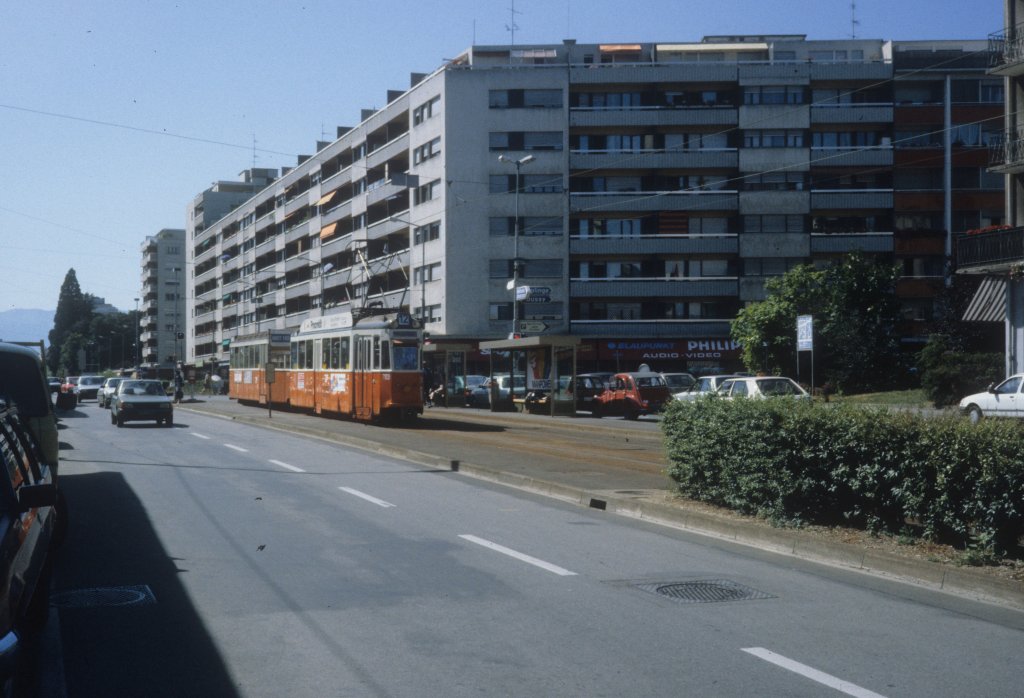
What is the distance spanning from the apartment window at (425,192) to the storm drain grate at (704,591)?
59754 mm

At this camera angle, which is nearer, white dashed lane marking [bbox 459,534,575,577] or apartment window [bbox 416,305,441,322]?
white dashed lane marking [bbox 459,534,575,577]

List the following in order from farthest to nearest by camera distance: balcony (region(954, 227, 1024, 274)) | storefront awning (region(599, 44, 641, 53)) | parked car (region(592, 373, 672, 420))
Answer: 1. storefront awning (region(599, 44, 641, 53))
2. parked car (region(592, 373, 672, 420))
3. balcony (region(954, 227, 1024, 274))

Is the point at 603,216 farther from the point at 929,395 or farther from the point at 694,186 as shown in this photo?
the point at 929,395

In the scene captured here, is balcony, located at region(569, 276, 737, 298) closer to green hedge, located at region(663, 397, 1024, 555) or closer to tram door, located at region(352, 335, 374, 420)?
tram door, located at region(352, 335, 374, 420)

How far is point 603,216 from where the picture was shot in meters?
66.7

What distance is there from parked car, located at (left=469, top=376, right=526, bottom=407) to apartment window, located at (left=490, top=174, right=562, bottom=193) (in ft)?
64.0

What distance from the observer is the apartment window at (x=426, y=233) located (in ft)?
219

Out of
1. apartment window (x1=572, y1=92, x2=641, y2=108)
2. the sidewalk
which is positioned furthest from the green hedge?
apartment window (x1=572, y1=92, x2=641, y2=108)

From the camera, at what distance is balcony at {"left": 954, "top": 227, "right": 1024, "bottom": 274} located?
33.8 metres

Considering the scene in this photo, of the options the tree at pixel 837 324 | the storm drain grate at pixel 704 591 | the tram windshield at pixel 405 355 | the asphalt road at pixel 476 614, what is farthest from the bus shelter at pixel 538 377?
the storm drain grate at pixel 704 591

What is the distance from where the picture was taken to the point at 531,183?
66.0m

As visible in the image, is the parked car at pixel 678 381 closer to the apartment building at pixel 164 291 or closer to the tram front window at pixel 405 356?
the tram front window at pixel 405 356

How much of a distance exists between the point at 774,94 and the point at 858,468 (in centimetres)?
6039

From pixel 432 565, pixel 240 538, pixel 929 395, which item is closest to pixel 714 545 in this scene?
pixel 432 565
